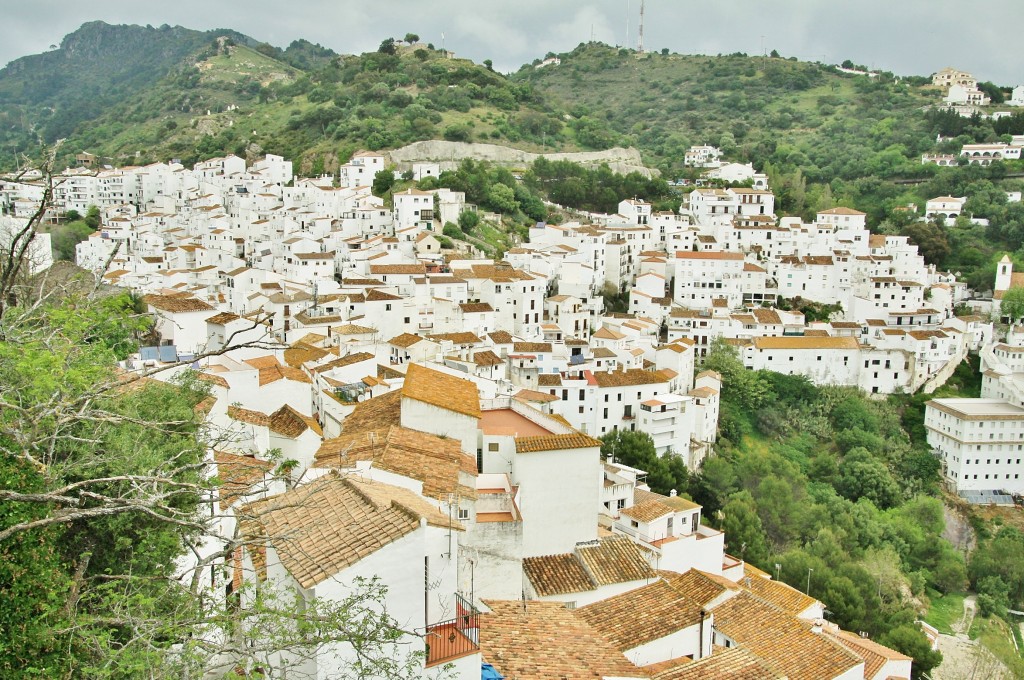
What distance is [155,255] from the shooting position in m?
43.3

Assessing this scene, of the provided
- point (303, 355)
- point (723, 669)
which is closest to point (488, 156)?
point (303, 355)

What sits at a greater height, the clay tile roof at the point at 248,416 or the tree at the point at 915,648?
the clay tile roof at the point at 248,416

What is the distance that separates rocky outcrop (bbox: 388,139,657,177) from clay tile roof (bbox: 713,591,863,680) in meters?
50.2

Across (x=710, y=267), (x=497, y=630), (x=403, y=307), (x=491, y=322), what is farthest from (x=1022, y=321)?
(x=497, y=630)

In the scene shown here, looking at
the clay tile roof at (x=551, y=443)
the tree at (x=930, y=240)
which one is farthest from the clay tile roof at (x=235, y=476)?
the tree at (x=930, y=240)

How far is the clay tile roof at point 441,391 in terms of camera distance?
13.7 m

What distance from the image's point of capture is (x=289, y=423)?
1794 centimetres

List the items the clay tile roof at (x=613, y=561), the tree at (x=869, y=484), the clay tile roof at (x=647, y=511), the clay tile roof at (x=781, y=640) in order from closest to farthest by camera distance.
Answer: the clay tile roof at (x=613, y=561), the clay tile roof at (x=781, y=640), the clay tile roof at (x=647, y=511), the tree at (x=869, y=484)

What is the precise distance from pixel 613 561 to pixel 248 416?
8.10 m

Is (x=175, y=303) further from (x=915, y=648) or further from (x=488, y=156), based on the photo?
(x=488, y=156)

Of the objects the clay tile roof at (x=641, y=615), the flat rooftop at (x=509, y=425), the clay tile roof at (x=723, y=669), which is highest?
the flat rooftop at (x=509, y=425)

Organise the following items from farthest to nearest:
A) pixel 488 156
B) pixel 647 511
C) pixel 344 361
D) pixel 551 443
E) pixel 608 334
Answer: pixel 488 156
pixel 608 334
pixel 344 361
pixel 647 511
pixel 551 443

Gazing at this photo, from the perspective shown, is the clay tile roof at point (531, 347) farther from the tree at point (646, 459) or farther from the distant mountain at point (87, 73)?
the distant mountain at point (87, 73)

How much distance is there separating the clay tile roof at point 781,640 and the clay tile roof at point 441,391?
6.02m
